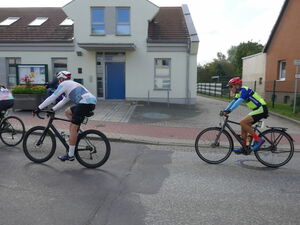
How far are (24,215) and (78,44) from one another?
12821mm

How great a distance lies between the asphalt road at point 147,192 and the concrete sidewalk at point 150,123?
2038 millimetres

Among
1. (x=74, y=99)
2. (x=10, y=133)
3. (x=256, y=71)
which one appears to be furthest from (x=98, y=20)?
(x=256, y=71)

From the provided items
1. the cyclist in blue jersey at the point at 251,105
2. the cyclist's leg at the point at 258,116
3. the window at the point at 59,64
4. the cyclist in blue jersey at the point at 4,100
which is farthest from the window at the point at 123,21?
the cyclist's leg at the point at 258,116

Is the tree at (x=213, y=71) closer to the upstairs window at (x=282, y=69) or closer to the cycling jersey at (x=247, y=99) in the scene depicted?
the upstairs window at (x=282, y=69)

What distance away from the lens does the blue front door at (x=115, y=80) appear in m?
16.5

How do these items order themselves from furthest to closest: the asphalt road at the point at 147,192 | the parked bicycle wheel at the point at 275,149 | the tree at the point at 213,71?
the tree at the point at 213,71 < the parked bicycle wheel at the point at 275,149 < the asphalt road at the point at 147,192

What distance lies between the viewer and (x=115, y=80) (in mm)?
16609

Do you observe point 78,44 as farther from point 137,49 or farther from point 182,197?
point 182,197

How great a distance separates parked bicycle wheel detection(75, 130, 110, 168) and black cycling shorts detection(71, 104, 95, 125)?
0.28 m

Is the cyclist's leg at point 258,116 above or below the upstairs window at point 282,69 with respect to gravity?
below

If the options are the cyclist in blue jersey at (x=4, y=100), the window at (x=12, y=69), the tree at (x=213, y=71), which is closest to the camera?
the cyclist in blue jersey at (x=4, y=100)

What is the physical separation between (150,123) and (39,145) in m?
5.53

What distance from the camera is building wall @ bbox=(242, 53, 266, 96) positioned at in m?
23.2

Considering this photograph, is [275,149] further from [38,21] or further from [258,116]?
Result: [38,21]
